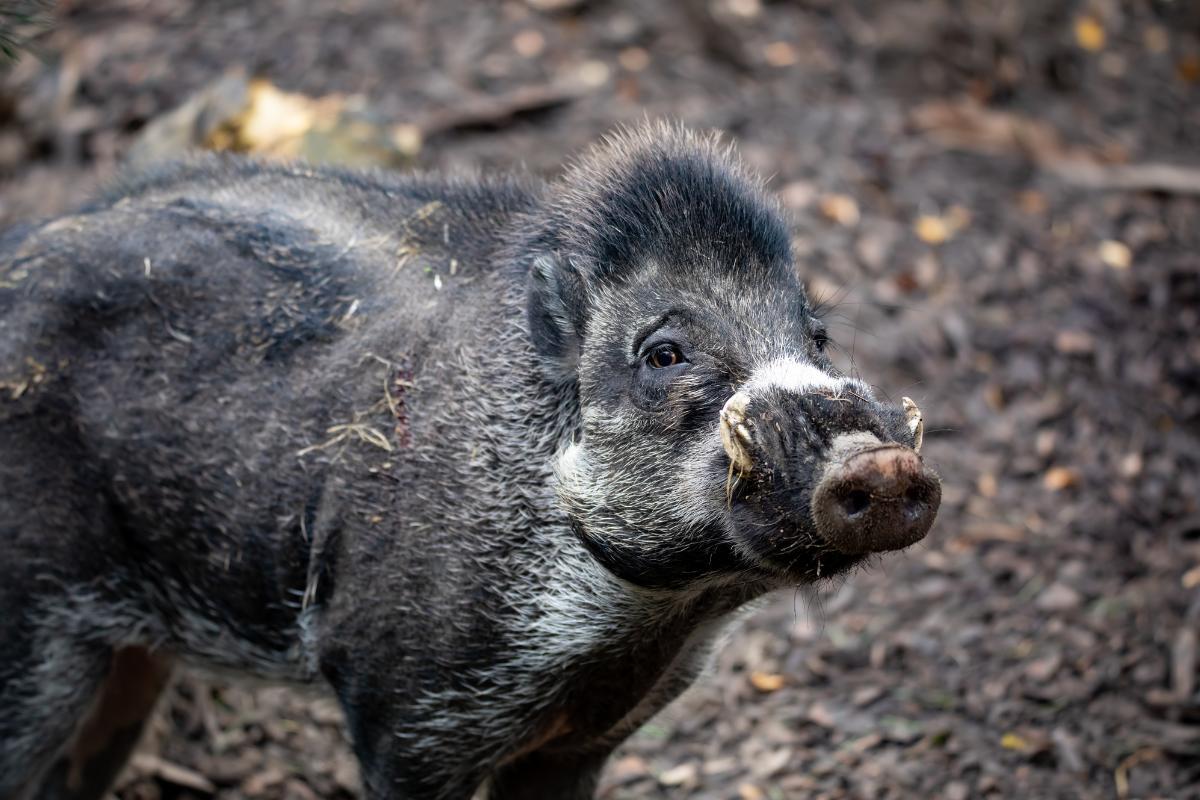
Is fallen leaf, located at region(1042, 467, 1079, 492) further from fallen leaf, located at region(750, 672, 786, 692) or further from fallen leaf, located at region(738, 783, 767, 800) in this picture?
fallen leaf, located at region(738, 783, 767, 800)

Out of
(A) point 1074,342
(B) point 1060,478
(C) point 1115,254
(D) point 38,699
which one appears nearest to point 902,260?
(A) point 1074,342

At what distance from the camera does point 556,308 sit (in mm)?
4547

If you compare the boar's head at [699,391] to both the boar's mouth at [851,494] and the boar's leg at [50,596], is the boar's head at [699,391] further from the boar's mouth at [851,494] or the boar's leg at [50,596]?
the boar's leg at [50,596]

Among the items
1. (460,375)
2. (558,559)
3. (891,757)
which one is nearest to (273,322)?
(460,375)

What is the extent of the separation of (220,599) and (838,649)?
3.27 metres

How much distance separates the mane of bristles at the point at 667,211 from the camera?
14.4 ft

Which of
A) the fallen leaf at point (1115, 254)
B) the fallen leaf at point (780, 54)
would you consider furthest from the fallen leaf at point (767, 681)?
the fallen leaf at point (780, 54)

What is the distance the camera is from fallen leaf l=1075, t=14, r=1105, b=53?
Result: 11.3 meters

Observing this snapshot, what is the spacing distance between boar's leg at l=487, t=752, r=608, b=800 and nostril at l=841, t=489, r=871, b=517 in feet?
7.03

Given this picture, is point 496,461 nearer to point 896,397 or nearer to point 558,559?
point 558,559

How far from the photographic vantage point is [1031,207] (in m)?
9.76

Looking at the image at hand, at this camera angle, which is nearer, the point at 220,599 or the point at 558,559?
the point at 558,559

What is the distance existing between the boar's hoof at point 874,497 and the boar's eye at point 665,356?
0.80m

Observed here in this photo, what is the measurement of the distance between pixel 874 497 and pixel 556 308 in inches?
59.7
